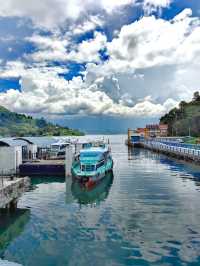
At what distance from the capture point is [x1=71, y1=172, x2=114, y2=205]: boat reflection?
3522 centimetres

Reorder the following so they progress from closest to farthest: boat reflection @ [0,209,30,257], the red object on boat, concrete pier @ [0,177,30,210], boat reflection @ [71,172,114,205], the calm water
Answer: the calm water
boat reflection @ [0,209,30,257]
concrete pier @ [0,177,30,210]
boat reflection @ [71,172,114,205]
the red object on boat

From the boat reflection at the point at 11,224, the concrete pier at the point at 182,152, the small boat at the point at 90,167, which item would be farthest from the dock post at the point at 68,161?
the concrete pier at the point at 182,152

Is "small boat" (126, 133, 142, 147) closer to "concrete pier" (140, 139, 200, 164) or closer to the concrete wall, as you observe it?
"concrete pier" (140, 139, 200, 164)

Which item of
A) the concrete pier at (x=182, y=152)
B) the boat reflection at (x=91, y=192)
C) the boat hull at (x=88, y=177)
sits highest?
the concrete pier at (x=182, y=152)

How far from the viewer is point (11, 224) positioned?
2525 centimetres

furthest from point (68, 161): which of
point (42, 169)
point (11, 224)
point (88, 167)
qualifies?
point (11, 224)

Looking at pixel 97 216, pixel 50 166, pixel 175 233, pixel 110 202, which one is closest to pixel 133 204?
pixel 110 202

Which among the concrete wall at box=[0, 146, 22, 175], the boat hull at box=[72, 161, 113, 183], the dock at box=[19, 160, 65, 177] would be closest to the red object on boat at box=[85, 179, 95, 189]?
the boat hull at box=[72, 161, 113, 183]

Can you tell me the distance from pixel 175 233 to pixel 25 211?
13.7 meters

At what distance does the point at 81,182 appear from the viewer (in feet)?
144

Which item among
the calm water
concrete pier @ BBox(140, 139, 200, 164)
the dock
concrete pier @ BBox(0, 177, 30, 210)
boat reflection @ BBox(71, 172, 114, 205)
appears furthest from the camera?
concrete pier @ BBox(140, 139, 200, 164)

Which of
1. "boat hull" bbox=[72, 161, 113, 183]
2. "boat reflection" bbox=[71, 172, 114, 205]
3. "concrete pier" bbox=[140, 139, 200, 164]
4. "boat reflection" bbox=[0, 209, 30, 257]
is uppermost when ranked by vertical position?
"concrete pier" bbox=[140, 139, 200, 164]

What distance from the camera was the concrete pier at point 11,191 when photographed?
82.7ft

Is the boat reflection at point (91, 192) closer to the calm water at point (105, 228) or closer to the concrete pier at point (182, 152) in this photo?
the calm water at point (105, 228)
